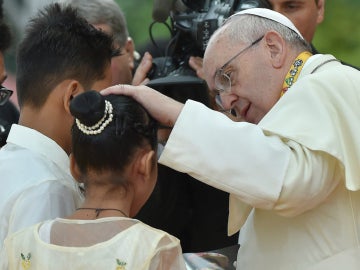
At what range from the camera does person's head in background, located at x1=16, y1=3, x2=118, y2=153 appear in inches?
114

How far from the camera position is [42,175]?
2721 mm

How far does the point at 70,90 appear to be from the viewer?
291cm

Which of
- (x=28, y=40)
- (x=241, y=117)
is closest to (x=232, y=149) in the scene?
(x=241, y=117)

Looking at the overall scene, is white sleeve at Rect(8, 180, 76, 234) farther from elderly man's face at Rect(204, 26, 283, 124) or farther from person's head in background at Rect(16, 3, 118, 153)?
elderly man's face at Rect(204, 26, 283, 124)

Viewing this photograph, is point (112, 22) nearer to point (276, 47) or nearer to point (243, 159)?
point (276, 47)

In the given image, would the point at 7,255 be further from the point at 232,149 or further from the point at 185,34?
the point at 185,34

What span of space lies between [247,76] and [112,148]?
1.80 ft

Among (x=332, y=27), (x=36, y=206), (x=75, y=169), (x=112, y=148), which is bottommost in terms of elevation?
(x=332, y=27)

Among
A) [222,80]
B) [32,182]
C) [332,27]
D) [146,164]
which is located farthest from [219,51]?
[332,27]

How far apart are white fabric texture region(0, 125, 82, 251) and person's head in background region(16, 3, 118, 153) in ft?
0.24

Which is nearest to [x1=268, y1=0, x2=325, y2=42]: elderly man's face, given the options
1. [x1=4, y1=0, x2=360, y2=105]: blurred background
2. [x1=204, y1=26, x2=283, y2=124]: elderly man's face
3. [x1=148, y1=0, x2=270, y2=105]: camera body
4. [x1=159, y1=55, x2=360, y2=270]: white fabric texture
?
[x1=148, y1=0, x2=270, y2=105]: camera body

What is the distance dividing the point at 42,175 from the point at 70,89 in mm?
343

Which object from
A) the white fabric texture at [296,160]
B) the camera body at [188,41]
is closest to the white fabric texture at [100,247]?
the white fabric texture at [296,160]

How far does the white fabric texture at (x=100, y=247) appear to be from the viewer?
2.38 m
